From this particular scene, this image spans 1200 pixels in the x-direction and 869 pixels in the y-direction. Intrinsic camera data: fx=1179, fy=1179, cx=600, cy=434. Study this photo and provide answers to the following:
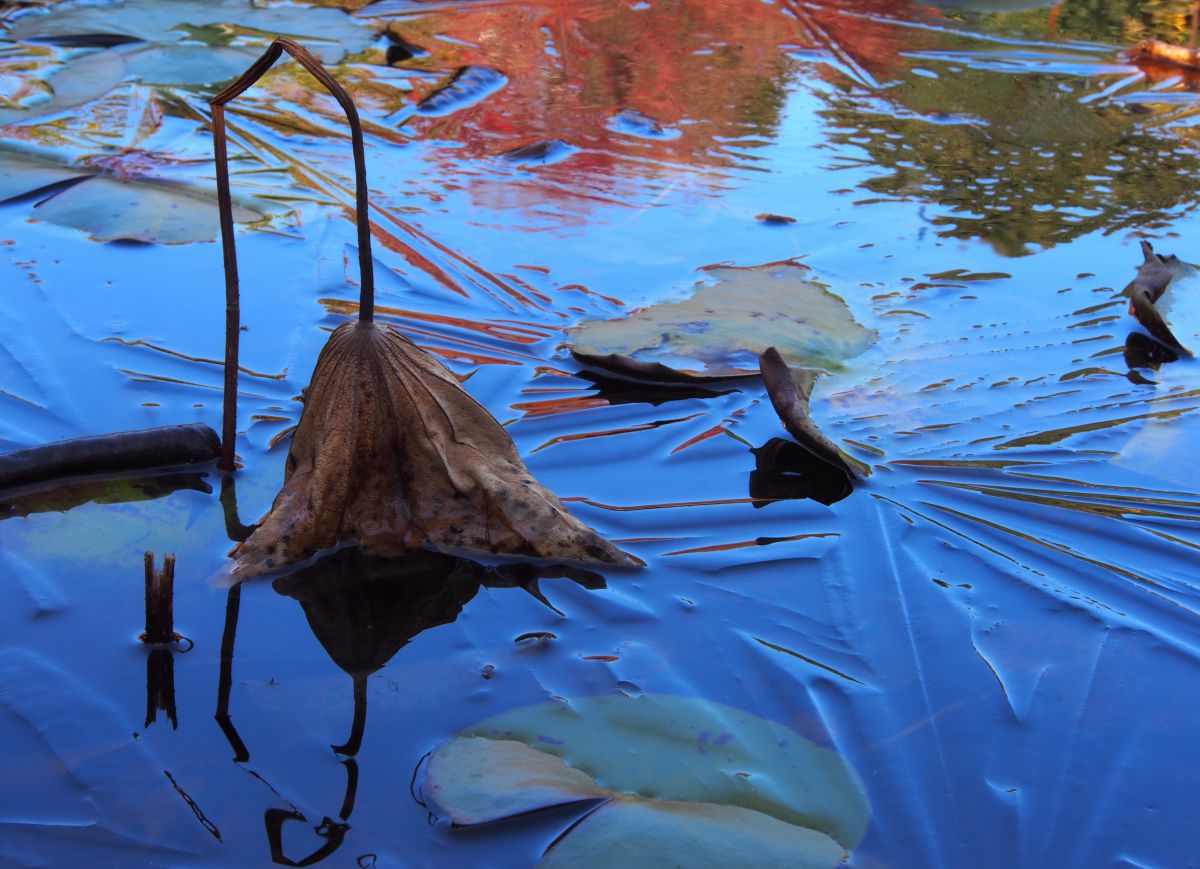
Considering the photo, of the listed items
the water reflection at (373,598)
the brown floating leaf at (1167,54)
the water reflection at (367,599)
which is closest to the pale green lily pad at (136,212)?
the water reflection at (367,599)

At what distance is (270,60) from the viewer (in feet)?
5.15

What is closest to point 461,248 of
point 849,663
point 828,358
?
point 828,358

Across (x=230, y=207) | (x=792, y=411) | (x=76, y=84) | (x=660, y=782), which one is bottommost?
(x=76, y=84)

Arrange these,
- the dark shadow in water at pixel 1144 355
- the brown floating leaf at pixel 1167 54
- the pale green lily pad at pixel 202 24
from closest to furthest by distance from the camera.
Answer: the dark shadow in water at pixel 1144 355
the pale green lily pad at pixel 202 24
the brown floating leaf at pixel 1167 54

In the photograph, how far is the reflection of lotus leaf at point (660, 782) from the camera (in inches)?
50.5

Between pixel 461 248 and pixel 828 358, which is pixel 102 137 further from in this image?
pixel 828 358

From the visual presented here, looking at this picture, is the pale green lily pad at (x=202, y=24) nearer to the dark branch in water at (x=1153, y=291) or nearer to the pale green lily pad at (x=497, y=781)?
the dark branch in water at (x=1153, y=291)

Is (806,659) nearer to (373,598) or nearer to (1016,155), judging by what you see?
(373,598)

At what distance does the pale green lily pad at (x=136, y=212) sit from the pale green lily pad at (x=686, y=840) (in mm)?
2173

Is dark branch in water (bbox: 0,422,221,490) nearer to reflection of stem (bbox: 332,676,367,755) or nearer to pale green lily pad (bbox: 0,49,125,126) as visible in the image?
reflection of stem (bbox: 332,676,367,755)

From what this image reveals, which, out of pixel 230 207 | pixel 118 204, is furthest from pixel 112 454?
pixel 118 204

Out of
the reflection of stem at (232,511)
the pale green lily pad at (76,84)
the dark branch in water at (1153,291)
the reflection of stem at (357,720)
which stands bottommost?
the pale green lily pad at (76,84)

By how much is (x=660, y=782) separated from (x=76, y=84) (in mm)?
3778

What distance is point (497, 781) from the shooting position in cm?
134
